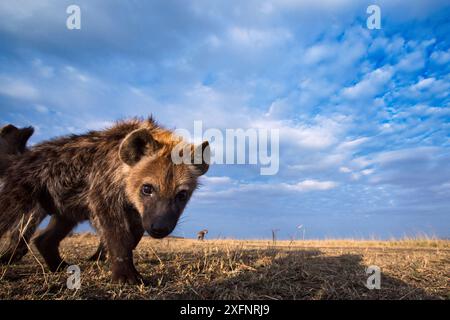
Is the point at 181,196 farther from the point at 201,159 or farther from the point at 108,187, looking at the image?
the point at 108,187

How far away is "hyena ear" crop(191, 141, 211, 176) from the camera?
602cm

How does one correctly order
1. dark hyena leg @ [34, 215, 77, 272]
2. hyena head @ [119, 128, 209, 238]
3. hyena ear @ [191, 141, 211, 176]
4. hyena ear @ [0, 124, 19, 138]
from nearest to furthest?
hyena head @ [119, 128, 209, 238]
hyena ear @ [191, 141, 211, 176]
dark hyena leg @ [34, 215, 77, 272]
hyena ear @ [0, 124, 19, 138]

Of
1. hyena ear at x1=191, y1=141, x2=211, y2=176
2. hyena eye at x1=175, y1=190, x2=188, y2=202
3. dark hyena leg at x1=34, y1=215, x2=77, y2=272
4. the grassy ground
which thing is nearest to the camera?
the grassy ground

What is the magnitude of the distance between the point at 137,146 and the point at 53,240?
2.70m

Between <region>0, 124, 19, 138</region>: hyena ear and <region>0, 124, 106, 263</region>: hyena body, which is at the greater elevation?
<region>0, 124, 19, 138</region>: hyena ear

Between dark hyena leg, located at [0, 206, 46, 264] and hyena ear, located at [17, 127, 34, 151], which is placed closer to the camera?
dark hyena leg, located at [0, 206, 46, 264]

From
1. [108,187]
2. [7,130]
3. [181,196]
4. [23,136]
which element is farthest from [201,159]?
[7,130]

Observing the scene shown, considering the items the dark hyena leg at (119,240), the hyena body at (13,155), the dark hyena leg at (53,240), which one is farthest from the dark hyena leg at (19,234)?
the dark hyena leg at (119,240)

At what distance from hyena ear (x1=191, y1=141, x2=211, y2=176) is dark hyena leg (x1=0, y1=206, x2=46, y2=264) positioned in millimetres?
2766

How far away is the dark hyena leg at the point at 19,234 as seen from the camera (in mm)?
5707

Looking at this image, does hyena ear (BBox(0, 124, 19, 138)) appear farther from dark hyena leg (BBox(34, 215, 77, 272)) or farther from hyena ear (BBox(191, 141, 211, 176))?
hyena ear (BBox(191, 141, 211, 176))

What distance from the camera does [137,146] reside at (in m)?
5.79

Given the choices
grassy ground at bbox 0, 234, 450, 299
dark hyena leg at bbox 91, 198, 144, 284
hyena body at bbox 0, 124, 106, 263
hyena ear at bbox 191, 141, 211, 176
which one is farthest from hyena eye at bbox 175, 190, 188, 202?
hyena body at bbox 0, 124, 106, 263
